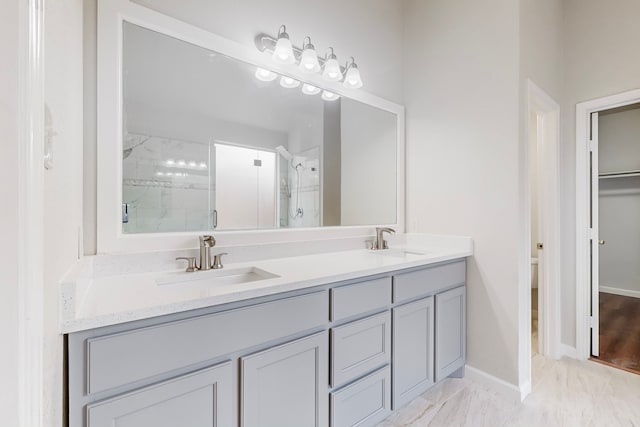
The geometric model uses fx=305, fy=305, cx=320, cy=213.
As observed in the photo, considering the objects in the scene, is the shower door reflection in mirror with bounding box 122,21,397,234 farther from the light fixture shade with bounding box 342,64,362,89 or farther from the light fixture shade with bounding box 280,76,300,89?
the light fixture shade with bounding box 342,64,362,89

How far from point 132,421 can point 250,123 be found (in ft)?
4.66

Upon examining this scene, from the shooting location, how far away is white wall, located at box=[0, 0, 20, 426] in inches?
19.2

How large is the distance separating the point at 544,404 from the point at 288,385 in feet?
5.41

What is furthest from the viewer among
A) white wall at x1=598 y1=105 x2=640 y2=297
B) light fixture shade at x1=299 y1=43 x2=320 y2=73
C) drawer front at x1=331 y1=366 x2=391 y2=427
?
white wall at x1=598 y1=105 x2=640 y2=297

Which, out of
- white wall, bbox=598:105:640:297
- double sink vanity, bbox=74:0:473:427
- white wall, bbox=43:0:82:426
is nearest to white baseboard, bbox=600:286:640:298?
white wall, bbox=598:105:640:297

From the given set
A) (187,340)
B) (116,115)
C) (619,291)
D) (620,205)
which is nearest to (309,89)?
(116,115)

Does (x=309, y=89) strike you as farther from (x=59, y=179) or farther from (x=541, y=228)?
(x=541, y=228)

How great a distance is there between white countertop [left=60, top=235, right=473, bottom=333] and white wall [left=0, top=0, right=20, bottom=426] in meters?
0.31

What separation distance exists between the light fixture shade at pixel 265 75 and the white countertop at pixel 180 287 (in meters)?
1.06

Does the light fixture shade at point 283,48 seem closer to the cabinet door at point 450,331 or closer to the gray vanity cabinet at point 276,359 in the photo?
the gray vanity cabinet at point 276,359

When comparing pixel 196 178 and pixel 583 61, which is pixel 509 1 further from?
pixel 196 178

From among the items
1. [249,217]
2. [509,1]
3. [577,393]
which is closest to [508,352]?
[577,393]

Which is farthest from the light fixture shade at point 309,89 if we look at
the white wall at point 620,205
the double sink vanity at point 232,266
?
the white wall at point 620,205

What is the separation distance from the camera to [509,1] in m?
1.91
